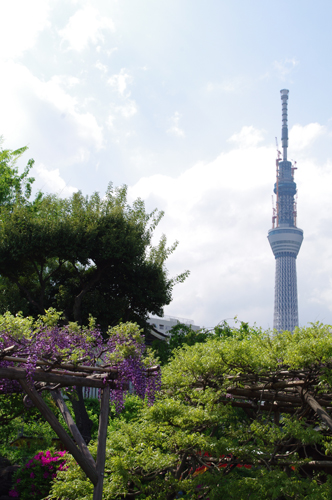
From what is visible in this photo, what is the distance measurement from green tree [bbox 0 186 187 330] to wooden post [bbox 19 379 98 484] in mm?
10190

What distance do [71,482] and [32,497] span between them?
2826 millimetres

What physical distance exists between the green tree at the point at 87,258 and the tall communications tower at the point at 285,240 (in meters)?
100

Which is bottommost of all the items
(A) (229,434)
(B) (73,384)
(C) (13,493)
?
(C) (13,493)

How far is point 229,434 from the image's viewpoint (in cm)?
767

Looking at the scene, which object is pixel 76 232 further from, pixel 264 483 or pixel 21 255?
pixel 264 483

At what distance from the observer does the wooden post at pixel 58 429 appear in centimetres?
638

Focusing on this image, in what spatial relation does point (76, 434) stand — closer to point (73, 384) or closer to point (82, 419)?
point (73, 384)

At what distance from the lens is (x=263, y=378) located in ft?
25.6

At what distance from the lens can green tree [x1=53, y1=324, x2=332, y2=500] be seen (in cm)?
677

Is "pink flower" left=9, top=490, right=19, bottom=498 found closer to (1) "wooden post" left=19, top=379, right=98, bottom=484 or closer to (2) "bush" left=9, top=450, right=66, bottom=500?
(2) "bush" left=9, top=450, right=66, bottom=500

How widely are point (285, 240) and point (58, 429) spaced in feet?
504

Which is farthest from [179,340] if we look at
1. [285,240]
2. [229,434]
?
[285,240]

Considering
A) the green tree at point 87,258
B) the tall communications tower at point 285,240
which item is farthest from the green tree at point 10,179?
the tall communications tower at point 285,240

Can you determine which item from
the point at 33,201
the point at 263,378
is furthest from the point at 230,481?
the point at 33,201
